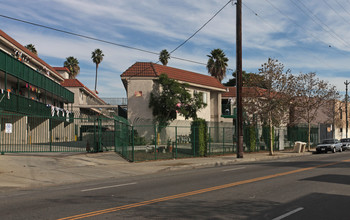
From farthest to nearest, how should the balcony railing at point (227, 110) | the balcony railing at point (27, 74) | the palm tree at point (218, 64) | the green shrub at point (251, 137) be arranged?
the palm tree at point (218, 64) < the balcony railing at point (227, 110) < the green shrub at point (251, 137) < the balcony railing at point (27, 74)

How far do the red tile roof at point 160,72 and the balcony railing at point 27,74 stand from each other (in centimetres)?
765

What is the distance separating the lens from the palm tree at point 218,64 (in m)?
57.6

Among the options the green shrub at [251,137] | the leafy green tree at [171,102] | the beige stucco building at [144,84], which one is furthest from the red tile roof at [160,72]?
the green shrub at [251,137]

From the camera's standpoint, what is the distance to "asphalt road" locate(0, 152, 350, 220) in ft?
22.9

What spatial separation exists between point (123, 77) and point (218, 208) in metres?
30.4

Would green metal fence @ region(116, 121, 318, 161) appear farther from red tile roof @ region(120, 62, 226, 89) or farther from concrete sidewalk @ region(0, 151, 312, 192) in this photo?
red tile roof @ region(120, 62, 226, 89)

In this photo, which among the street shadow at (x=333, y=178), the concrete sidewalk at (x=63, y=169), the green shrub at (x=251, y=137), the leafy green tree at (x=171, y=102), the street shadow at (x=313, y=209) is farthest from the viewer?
the leafy green tree at (x=171, y=102)

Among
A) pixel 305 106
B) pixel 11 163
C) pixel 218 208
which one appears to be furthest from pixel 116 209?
pixel 305 106

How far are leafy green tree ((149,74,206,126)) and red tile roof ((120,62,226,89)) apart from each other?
1.88 m

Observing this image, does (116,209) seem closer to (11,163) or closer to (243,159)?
(11,163)

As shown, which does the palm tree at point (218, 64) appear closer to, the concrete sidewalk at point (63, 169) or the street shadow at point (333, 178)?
the concrete sidewalk at point (63, 169)

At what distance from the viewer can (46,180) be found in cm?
1296

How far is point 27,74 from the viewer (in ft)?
98.1

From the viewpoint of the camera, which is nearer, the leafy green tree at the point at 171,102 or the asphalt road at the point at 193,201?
the asphalt road at the point at 193,201
